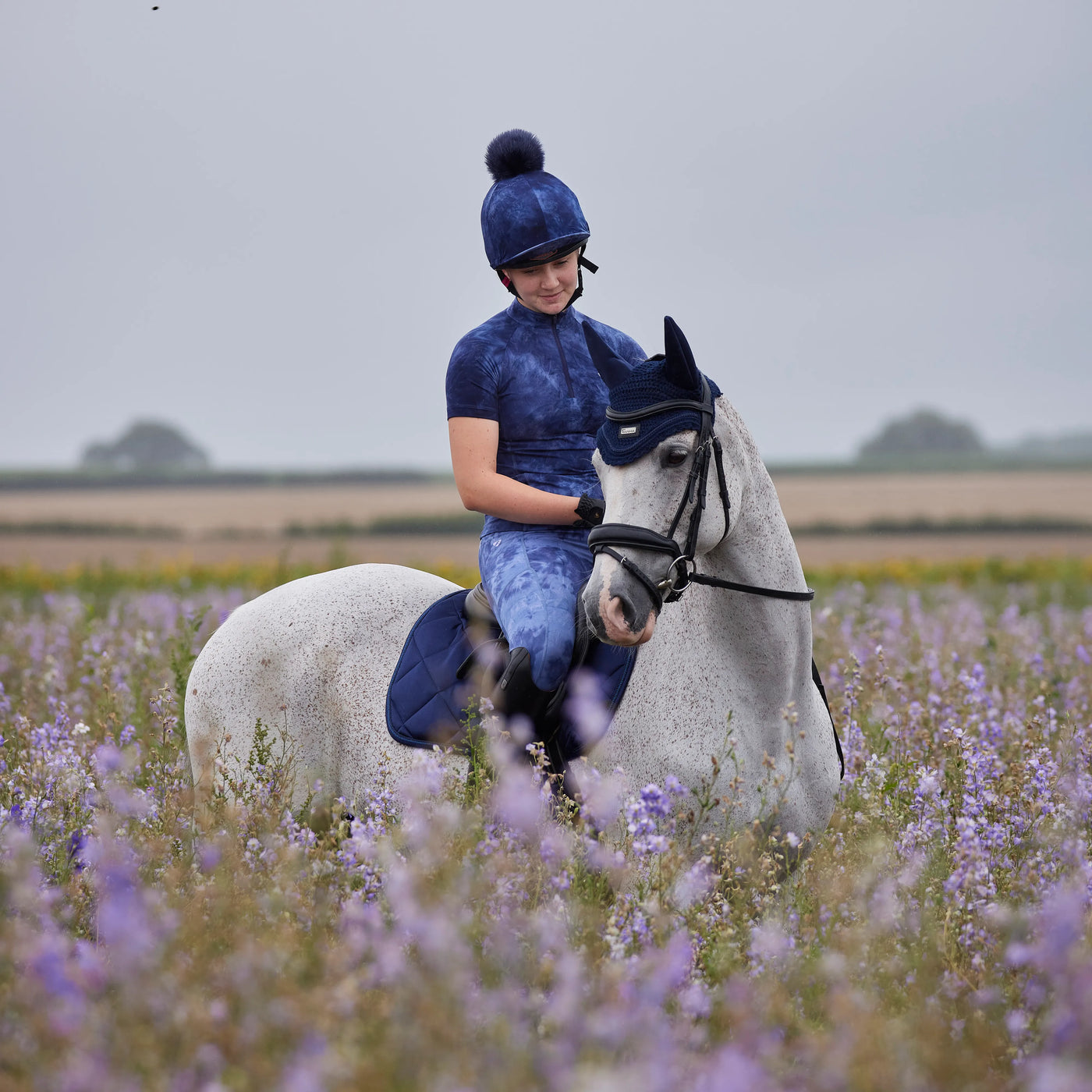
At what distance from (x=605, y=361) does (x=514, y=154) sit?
1.24 metres

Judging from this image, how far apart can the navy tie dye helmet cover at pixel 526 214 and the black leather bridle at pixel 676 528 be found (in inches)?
42.5

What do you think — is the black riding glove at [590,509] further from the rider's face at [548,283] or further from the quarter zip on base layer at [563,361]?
the rider's face at [548,283]

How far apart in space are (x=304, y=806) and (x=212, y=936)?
161 cm

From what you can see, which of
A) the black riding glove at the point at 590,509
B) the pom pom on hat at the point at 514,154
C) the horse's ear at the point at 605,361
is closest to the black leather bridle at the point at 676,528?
the horse's ear at the point at 605,361

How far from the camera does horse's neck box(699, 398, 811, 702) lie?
11.3 ft

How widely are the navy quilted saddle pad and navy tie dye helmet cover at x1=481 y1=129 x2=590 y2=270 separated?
1.51 metres

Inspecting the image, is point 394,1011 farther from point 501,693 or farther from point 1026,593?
point 1026,593

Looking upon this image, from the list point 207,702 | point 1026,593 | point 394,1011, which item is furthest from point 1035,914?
point 1026,593

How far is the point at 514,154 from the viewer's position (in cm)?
423

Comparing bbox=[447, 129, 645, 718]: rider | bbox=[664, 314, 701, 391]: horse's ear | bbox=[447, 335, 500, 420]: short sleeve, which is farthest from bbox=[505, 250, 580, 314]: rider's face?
bbox=[664, 314, 701, 391]: horse's ear

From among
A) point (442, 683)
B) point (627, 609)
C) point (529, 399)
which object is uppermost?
point (529, 399)

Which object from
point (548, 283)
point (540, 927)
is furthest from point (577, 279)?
point (540, 927)

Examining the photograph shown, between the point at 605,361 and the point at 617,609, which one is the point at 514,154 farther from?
the point at 617,609

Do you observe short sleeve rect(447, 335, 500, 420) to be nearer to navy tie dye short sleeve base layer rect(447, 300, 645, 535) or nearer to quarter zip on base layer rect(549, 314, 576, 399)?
navy tie dye short sleeve base layer rect(447, 300, 645, 535)
